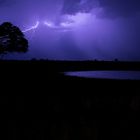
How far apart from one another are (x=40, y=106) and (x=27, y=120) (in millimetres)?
822

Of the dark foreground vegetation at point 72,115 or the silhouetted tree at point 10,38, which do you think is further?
the silhouetted tree at point 10,38

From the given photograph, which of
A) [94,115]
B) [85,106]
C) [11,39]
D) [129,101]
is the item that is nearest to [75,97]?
[85,106]

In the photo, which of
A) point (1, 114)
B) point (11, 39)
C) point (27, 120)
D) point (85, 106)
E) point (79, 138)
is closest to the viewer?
point (79, 138)

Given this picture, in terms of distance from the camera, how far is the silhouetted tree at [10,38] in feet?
142

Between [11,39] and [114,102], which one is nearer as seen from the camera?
[114,102]

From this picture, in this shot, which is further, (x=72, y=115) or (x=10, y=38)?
(x=10, y=38)

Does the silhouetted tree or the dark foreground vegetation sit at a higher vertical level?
the silhouetted tree

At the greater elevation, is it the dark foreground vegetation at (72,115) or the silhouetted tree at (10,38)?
the silhouetted tree at (10,38)

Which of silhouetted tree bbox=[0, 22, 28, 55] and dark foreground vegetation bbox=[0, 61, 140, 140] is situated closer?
dark foreground vegetation bbox=[0, 61, 140, 140]

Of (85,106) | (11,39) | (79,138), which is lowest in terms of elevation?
(79,138)

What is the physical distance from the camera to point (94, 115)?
6.16 m

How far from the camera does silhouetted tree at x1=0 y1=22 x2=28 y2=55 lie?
4334cm

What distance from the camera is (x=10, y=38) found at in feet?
143

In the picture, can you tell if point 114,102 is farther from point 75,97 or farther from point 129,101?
point 75,97
